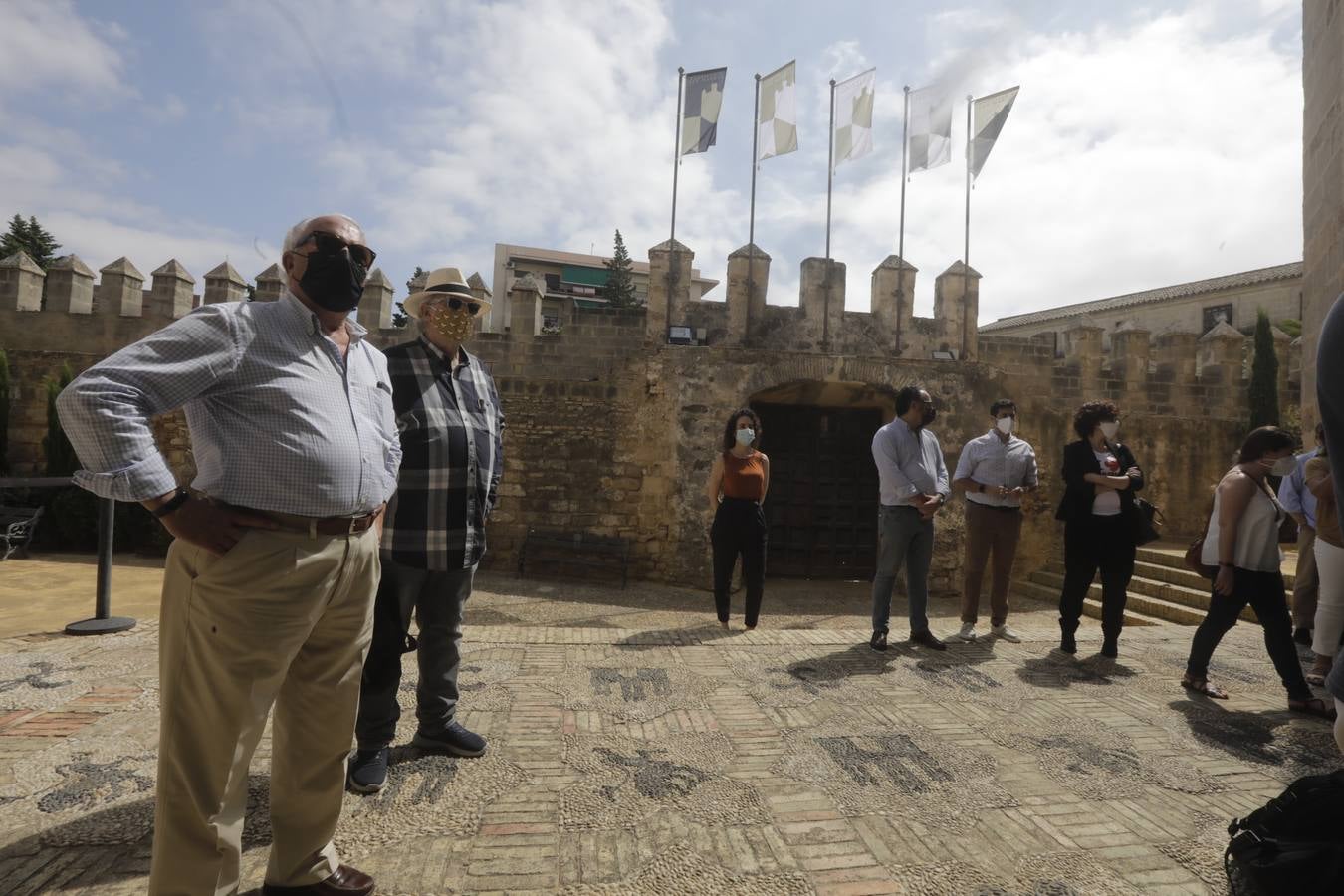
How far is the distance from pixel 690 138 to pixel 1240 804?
11.7 m

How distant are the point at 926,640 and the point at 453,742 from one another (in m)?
3.16

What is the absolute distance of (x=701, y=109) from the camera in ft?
39.4

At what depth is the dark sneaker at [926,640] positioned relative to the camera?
4562 millimetres

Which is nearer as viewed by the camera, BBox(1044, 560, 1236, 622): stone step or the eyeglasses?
the eyeglasses

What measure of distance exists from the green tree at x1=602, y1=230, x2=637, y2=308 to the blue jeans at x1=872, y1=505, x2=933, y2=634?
83.7ft

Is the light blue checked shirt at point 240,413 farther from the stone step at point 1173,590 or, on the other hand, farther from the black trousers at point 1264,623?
the stone step at point 1173,590

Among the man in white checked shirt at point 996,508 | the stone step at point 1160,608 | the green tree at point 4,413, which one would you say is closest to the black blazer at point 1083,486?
the man in white checked shirt at point 996,508

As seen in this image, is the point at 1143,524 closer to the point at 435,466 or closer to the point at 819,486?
the point at 435,466

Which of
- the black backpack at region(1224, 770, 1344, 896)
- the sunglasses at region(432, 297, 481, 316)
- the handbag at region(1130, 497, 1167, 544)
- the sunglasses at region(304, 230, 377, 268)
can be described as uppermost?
the sunglasses at region(432, 297, 481, 316)

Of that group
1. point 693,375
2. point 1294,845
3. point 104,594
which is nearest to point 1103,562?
point 1294,845

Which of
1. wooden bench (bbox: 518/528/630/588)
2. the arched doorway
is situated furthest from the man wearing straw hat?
the arched doorway

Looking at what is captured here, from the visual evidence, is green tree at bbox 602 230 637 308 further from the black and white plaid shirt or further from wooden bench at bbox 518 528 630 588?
the black and white plaid shirt

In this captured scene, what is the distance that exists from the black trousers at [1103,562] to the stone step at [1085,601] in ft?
7.13

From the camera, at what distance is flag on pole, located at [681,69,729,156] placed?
11961mm
